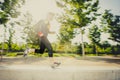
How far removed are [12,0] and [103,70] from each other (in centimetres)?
1332

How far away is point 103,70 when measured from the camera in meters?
4.11

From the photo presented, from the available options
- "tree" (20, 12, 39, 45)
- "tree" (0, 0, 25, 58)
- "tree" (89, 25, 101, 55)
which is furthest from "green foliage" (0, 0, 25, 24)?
"tree" (89, 25, 101, 55)

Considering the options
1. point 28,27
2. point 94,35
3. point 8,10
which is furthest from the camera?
point 94,35

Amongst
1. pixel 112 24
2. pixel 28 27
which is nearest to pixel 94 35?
pixel 112 24

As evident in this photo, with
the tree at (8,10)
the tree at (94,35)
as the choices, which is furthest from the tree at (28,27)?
the tree at (94,35)

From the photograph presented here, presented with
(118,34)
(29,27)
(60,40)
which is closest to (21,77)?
(29,27)

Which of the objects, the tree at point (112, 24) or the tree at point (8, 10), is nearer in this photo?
the tree at point (8, 10)

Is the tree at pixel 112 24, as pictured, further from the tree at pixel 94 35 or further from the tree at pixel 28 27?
the tree at pixel 28 27

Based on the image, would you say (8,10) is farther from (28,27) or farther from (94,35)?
(94,35)

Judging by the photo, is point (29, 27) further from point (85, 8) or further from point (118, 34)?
point (118, 34)

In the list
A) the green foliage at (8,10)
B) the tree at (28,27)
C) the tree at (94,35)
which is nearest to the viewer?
the green foliage at (8,10)

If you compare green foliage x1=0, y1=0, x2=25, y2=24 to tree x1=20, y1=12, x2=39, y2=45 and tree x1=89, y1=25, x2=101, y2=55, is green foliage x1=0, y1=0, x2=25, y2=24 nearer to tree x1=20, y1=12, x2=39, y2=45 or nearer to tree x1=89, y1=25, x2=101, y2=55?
tree x1=20, y1=12, x2=39, y2=45

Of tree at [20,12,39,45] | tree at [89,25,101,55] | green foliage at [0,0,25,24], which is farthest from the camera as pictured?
tree at [89,25,101,55]

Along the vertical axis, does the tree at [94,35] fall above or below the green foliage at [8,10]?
below
